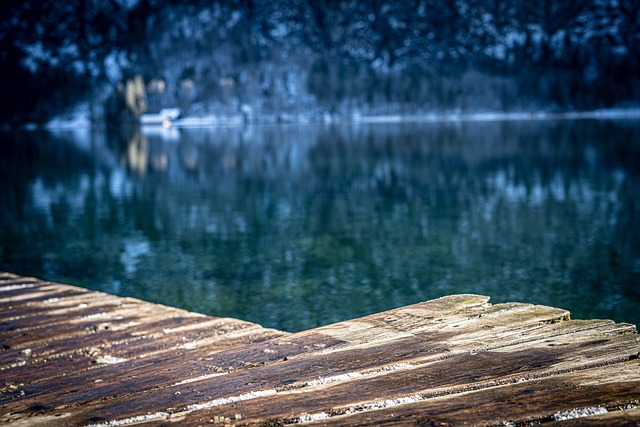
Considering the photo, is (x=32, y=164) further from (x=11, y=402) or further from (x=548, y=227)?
(x=11, y=402)

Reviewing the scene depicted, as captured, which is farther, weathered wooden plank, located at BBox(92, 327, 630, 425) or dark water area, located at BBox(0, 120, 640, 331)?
dark water area, located at BBox(0, 120, 640, 331)

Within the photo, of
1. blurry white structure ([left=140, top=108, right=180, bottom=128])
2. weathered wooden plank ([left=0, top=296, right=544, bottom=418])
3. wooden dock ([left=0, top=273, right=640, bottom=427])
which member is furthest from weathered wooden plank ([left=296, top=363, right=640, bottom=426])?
blurry white structure ([left=140, top=108, right=180, bottom=128])

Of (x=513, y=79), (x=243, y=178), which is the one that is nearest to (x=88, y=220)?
(x=243, y=178)

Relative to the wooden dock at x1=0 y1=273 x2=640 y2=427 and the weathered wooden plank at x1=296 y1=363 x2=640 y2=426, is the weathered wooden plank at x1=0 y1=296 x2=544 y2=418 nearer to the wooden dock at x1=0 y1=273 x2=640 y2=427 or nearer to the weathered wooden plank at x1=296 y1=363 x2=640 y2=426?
the wooden dock at x1=0 y1=273 x2=640 y2=427

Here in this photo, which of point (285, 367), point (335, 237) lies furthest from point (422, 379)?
point (335, 237)

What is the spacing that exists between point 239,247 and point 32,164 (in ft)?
117

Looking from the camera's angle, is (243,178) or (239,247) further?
(243,178)

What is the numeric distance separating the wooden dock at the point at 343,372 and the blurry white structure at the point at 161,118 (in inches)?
6823

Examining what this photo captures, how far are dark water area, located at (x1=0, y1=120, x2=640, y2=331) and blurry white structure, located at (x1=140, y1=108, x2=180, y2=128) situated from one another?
145 meters

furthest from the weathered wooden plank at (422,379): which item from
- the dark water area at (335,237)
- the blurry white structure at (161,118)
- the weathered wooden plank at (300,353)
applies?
the blurry white structure at (161,118)

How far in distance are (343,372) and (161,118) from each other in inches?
7167

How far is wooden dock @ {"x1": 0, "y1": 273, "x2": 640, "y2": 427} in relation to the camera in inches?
147

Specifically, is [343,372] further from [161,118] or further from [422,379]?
[161,118]

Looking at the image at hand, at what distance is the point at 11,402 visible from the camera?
4.44 meters
